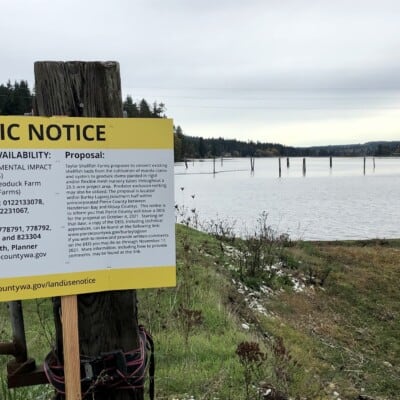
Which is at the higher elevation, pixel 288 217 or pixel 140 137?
pixel 140 137

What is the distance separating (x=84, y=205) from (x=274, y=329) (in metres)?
5.94

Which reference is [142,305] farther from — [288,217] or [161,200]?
[288,217]

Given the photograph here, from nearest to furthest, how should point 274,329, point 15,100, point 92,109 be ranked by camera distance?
point 92,109 < point 274,329 < point 15,100

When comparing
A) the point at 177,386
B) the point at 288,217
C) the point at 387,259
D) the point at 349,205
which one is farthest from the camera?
the point at 349,205

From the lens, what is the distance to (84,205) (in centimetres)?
243

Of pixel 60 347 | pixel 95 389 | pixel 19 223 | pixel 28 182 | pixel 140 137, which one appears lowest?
pixel 95 389

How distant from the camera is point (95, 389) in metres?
2.55

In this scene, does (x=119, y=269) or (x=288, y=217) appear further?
(x=288, y=217)

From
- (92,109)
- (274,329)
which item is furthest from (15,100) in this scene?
(92,109)

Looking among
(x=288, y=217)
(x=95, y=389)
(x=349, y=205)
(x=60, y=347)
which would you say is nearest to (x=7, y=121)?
(x=60, y=347)

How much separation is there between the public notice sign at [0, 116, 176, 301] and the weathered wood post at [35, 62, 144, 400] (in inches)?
4.7

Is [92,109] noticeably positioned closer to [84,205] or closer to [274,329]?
[84,205]

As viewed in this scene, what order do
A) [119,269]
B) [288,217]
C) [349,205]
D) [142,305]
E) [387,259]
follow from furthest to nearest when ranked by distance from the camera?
[349,205], [288,217], [387,259], [142,305], [119,269]

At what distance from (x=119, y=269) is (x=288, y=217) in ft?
82.0
